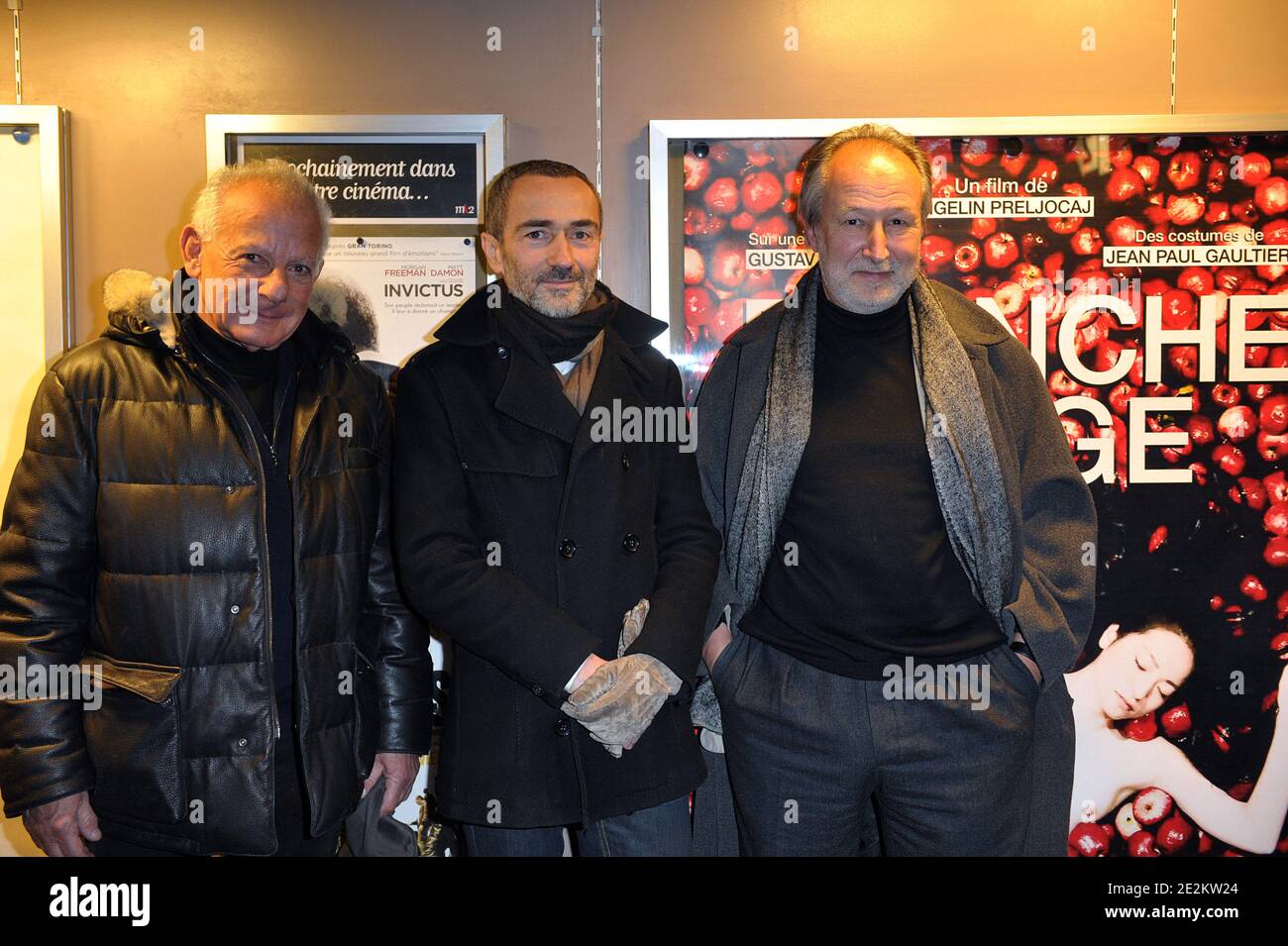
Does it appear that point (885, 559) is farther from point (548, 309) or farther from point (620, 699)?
point (548, 309)

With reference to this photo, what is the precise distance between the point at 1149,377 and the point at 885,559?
1371 millimetres

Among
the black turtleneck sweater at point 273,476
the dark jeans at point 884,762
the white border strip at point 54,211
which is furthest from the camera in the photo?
the white border strip at point 54,211

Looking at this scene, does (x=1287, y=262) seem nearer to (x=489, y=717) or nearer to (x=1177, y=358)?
(x=1177, y=358)

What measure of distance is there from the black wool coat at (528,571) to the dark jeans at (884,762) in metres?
0.21

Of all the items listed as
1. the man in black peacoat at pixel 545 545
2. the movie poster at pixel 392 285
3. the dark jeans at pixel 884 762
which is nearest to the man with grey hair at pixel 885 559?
the dark jeans at pixel 884 762

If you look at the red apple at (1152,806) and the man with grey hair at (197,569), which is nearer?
the man with grey hair at (197,569)

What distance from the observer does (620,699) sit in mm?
2033

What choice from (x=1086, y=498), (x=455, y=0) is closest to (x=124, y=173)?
(x=455, y=0)

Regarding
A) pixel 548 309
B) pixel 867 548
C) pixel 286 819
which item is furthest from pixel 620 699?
pixel 548 309

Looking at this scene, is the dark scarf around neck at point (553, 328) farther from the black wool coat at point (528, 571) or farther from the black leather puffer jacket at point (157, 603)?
the black leather puffer jacket at point (157, 603)

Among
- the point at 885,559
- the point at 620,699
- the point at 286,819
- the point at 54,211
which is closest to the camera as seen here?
the point at 620,699

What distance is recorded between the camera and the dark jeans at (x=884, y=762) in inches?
89.0

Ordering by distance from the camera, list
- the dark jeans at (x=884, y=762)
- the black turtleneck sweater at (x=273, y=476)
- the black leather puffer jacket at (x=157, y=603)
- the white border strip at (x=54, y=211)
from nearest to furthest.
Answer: the black leather puffer jacket at (x=157, y=603) < the black turtleneck sweater at (x=273, y=476) < the dark jeans at (x=884, y=762) < the white border strip at (x=54, y=211)

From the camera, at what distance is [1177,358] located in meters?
3.06
